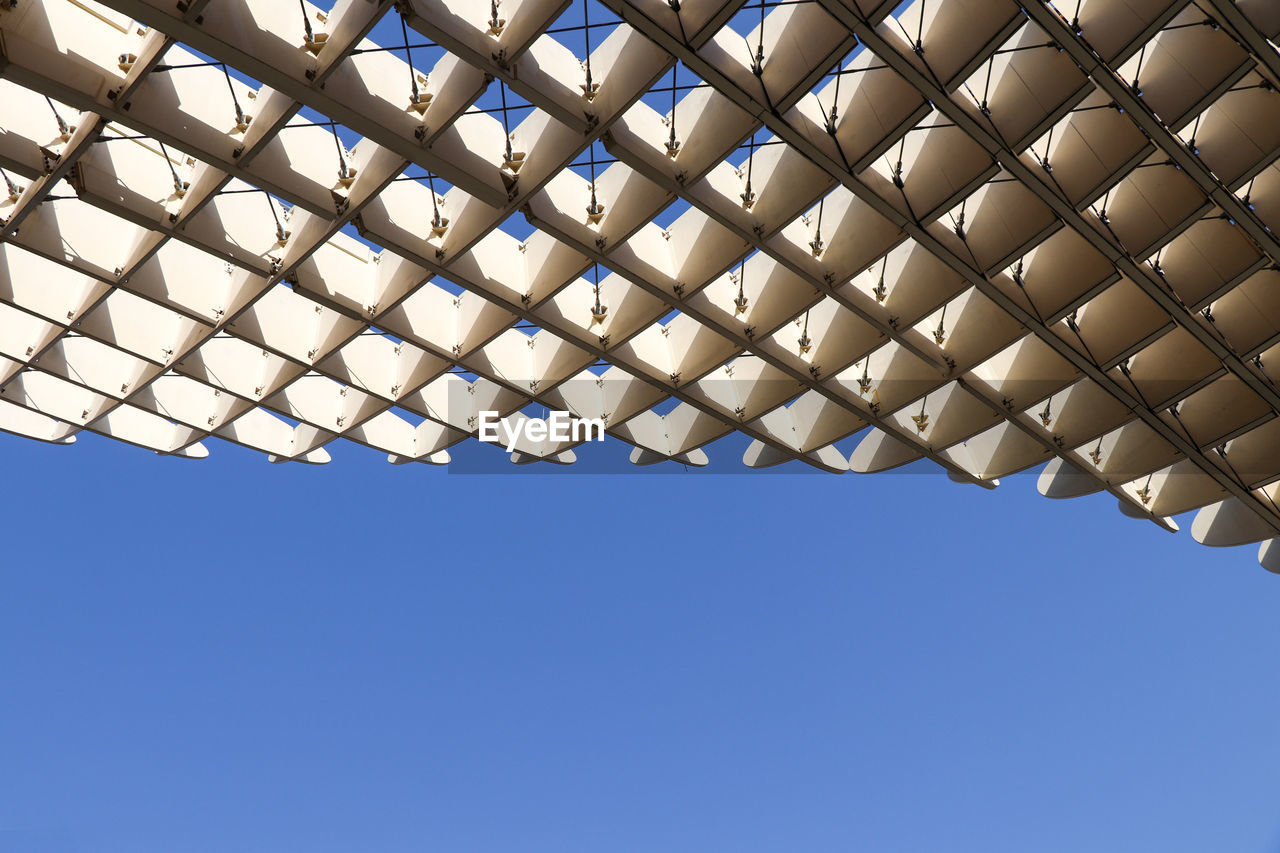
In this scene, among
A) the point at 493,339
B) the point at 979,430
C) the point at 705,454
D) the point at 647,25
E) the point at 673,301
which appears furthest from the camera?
the point at 705,454

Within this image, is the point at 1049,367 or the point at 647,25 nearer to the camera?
the point at 647,25

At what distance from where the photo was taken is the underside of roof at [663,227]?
2302cm

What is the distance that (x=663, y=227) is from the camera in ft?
104

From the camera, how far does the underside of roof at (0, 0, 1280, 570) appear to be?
23.0 meters

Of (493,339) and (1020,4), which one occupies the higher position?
(1020,4)

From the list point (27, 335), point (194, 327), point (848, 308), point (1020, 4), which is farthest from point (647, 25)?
point (27, 335)

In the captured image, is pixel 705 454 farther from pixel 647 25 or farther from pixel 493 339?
pixel 647 25

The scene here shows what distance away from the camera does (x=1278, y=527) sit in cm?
4203

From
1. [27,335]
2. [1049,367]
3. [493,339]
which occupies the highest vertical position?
[1049,367]

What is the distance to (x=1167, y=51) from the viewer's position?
2486cm

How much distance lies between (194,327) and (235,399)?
5.26m

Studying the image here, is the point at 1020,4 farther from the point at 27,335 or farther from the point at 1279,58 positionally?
the point at 27,335

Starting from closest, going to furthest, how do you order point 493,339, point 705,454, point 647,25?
1. point 647,25
2. point 493,339
3. point 705,454

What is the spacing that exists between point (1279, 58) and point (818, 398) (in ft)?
60.4
